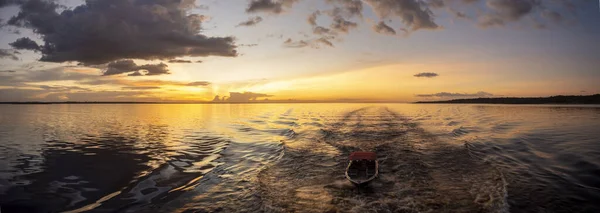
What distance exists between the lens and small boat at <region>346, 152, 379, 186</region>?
18.8m

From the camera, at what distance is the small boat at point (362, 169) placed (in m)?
18.8

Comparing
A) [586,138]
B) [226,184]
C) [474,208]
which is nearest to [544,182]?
[474,208]

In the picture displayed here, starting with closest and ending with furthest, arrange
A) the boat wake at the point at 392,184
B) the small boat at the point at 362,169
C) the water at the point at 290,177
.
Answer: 1. the boat wake at the point at 392,184
2. the water at the point at 290,177
3. the small boat at the point at 362,169

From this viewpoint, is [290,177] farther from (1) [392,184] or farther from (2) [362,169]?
(1) [392,184]

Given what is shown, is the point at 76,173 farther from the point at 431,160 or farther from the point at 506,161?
the point at 506,161

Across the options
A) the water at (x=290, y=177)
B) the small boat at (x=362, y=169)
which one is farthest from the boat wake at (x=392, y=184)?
the small boat at (x=362, y=169)

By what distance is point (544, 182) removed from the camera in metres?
19.8

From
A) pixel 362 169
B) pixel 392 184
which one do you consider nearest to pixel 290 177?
pixel 362 169

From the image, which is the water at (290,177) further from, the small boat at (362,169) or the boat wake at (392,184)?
the small boat at (362,169)

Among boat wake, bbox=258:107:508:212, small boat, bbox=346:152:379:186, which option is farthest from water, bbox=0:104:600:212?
small boat, bbox=346:152:379:186

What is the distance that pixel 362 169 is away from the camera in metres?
21.6

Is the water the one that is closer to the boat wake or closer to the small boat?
the boat wake

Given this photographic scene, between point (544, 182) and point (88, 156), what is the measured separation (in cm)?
3789

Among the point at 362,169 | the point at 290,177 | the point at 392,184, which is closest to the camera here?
the point at 392,184
